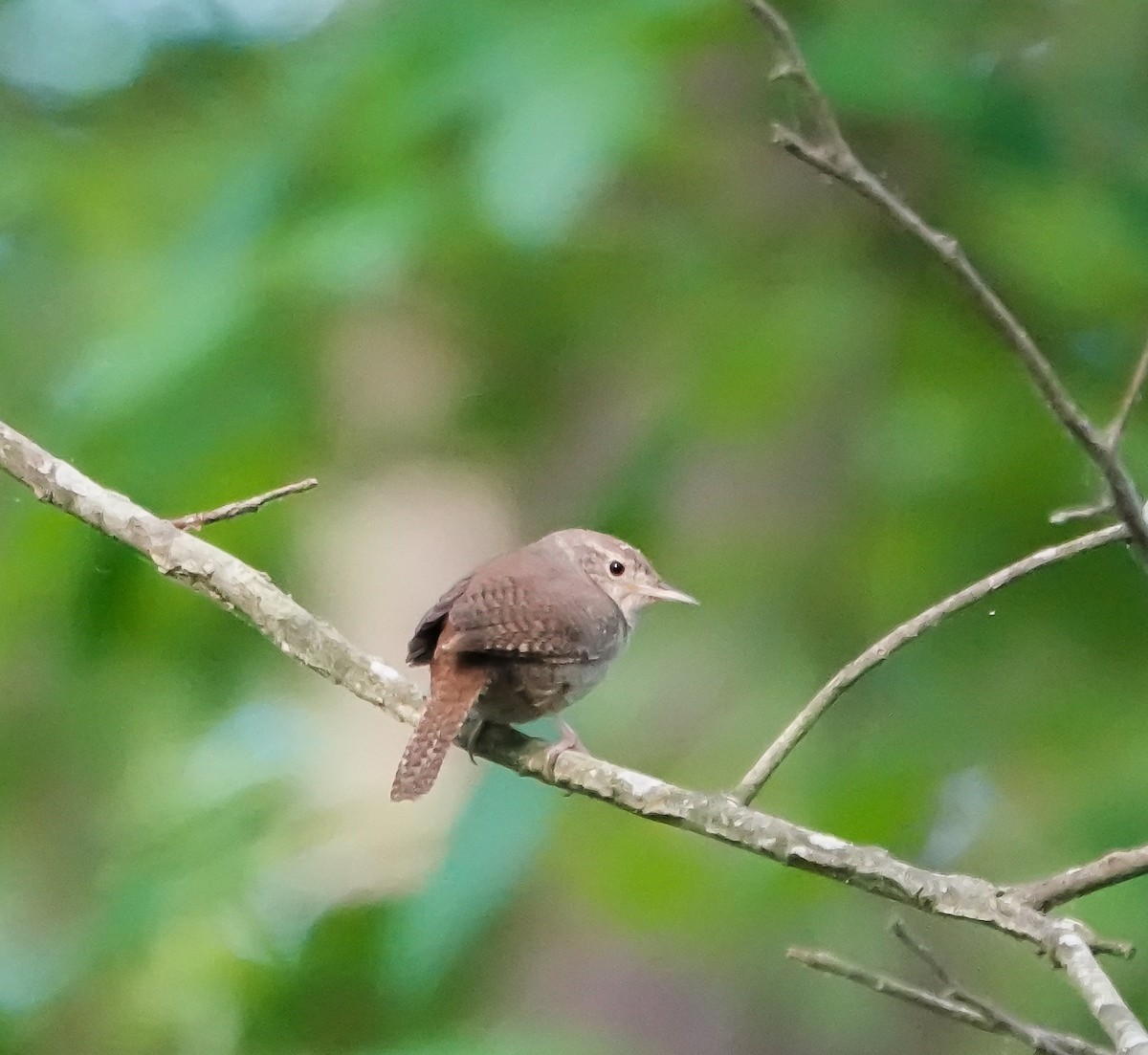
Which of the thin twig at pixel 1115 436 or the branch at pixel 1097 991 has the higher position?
the thin twig at pixel 1115 436

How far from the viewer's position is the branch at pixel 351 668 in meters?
1.79

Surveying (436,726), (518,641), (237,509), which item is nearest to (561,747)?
(436,726)

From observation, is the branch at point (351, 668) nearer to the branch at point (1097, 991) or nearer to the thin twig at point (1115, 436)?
the branch at point (1097, 991)

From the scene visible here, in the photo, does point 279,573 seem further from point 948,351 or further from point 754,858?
point 948,351

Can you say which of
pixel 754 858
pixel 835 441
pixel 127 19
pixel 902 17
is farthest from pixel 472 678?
pixel 127 19

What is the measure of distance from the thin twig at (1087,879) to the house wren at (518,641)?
87cm

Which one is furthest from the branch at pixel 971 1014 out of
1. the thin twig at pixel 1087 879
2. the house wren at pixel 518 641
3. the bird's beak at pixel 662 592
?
the bird's beak at pixel 662 592

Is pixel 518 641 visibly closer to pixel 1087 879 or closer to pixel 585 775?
pixel 585 775

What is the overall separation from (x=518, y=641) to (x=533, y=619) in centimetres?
9

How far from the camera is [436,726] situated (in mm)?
2355

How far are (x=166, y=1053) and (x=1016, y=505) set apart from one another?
246 cm

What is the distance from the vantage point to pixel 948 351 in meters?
2.61

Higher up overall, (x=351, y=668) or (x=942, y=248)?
(x=942, y=248)

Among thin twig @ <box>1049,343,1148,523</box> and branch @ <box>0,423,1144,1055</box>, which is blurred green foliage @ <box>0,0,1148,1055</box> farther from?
thin twig @ <box>1049,343,1148,523</box>
